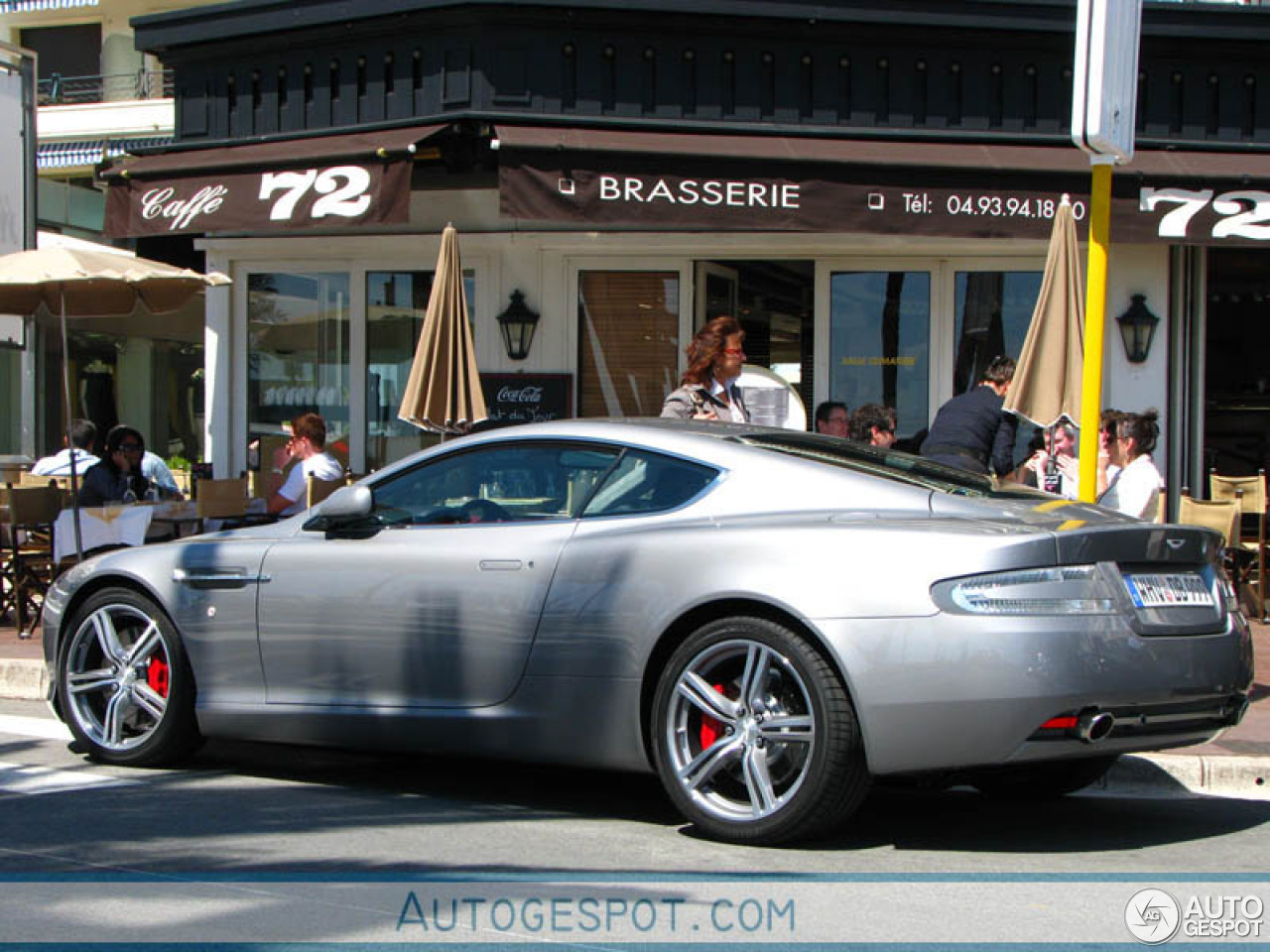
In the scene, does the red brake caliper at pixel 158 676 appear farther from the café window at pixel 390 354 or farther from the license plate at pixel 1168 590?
the café window at pixel 390 354

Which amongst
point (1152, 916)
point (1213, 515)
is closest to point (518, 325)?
point (1213, 515)

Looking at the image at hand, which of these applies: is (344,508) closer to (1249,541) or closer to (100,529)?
(100,529)

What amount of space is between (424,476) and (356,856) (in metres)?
1.66

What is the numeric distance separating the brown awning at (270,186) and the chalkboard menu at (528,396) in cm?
204

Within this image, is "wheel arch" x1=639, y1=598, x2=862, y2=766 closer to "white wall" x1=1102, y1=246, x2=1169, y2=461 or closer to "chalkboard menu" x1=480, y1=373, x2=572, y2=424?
"chalkboard menu" x1=480, y1=373, x2=572, y2=424

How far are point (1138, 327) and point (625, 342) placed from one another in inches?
167

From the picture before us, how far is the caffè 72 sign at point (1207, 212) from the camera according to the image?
11.4 metres

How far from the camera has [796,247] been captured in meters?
12.7

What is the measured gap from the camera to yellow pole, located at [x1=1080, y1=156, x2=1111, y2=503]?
7.36 metres

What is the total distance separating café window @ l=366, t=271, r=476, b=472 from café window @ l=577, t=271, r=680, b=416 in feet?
3.72

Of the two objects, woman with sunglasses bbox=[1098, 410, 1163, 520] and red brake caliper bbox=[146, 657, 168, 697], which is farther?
woman with sunglasses bbox=[1098, 410, 1163, 520]

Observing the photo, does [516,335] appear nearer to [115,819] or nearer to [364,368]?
[364,368]

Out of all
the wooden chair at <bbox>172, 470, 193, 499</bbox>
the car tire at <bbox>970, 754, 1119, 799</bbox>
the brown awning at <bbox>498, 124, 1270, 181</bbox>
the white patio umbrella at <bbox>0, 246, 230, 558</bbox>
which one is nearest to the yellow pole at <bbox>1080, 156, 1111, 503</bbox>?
the car tire at <bbox>970, 754, 1119, 799</bbox>

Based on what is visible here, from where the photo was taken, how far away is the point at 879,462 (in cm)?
555
